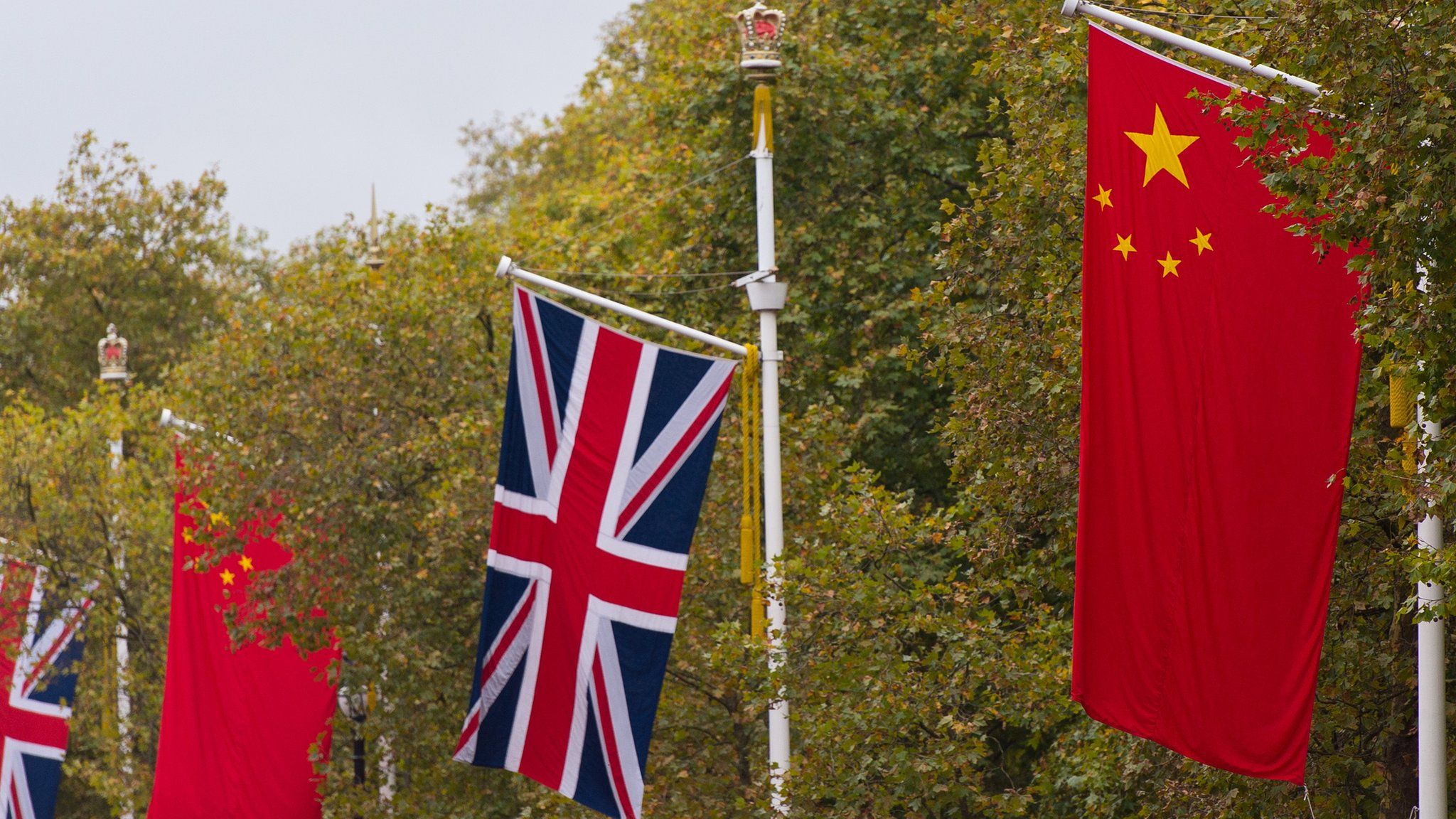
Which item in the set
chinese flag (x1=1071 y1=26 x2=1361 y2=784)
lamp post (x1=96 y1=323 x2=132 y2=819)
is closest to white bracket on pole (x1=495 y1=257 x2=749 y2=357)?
chinese flag (x1=1071 y1=26 x2=1361 y2=784)

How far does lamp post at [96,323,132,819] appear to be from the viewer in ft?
93.4

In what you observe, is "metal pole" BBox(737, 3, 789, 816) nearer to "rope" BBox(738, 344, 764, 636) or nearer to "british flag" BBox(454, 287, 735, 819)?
"rope" BBox(738, 344, 764, 636)

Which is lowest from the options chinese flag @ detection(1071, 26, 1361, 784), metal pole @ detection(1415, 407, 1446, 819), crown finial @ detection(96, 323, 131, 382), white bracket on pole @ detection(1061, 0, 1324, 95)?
metal pole @ detection(1415, 407, 1446, 819)

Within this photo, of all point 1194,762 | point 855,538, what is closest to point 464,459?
point 855,538

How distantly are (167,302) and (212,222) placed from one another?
87.8 inches

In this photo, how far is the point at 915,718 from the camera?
1500cm

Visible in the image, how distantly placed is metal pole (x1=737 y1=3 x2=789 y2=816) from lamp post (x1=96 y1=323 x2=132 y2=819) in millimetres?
15865

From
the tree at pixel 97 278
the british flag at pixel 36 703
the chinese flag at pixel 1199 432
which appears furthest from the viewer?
the tree at pixel 97 278

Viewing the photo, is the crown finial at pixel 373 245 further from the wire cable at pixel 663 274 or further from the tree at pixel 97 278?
the tree at pixel 97 278

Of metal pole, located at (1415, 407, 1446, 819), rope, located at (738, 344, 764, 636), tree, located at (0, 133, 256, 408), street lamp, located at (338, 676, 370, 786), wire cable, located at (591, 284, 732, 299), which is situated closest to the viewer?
metal pole, located at (1415, 407, 1446, 819)

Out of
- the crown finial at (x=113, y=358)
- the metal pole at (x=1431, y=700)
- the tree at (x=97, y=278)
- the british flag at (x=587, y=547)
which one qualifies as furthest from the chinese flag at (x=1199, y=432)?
the tree at (x=97, y=278)

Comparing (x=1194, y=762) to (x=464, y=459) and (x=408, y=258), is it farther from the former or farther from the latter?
(x=408, y=258)

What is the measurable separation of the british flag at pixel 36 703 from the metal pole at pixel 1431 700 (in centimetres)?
2197

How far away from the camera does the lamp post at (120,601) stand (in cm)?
2845
